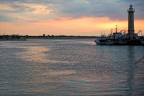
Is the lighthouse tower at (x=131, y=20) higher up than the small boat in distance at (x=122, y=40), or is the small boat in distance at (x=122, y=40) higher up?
the lighthouse tower at (x=131, y=20)

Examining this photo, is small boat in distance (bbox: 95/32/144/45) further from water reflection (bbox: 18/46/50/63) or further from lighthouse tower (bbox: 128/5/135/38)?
water reflection (bbox: 18/46/50/63)

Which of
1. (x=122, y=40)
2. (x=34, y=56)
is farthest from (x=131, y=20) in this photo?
(x=34, y=56)

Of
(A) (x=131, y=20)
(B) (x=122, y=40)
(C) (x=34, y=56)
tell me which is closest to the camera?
(C) (x=34, y=56)

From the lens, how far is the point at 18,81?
3566cm

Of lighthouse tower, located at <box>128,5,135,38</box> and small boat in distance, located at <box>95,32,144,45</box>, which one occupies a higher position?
lighthouse tower, located at <box>128,5,135,38</box>

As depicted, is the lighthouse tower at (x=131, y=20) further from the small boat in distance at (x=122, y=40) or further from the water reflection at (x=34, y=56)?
the water reflection at (x=34, y=56)

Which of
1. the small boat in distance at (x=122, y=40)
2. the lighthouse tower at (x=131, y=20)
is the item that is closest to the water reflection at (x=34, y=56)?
the lighthouse tower at (x=131, y=20)

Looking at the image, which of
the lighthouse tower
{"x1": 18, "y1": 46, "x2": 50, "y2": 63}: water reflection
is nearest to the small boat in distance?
the lighthouse tower

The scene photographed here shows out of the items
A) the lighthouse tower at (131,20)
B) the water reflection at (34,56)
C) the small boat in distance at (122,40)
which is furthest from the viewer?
the small boat in distance at (122,40)

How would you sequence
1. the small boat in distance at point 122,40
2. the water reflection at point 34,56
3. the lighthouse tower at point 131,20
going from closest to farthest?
the water reflection at point 34,56
the lighthouse tower at point 131,20
the small boat in distance at point 122,40

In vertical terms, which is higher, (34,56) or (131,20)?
(131,20)

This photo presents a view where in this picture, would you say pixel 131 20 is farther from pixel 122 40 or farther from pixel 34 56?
pixel 34 56

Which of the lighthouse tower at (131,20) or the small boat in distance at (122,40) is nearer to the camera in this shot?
the lighthouse tower at (131,20)

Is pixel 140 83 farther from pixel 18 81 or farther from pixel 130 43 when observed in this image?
pixel 130 43
